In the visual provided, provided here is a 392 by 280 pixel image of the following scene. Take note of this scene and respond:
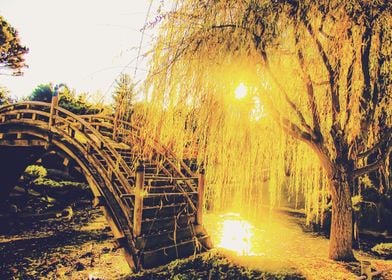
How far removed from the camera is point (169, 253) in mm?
8000

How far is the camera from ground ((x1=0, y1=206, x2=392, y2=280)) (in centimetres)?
616

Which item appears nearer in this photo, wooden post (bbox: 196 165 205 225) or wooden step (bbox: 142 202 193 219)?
wooden step (bbox: 142 202 193 219)

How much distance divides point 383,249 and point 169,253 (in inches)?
291

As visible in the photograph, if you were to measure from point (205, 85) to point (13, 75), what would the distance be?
66.8 feet

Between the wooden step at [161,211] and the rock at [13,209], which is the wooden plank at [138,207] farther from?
the rock at [13,209]

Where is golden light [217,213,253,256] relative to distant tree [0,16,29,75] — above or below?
below

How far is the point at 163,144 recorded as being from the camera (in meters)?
4.89

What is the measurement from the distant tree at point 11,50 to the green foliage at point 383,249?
72.3 ft

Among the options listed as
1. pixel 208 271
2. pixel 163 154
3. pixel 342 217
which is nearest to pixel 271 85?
pixel 163 154

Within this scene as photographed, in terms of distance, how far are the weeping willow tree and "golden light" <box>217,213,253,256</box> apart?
462 centimetres

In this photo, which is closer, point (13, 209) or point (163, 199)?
point (163, 199)

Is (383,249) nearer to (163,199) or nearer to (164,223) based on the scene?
(164,223)

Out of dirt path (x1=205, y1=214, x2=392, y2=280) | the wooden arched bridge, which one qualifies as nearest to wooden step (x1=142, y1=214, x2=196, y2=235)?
the wooden arched bridge

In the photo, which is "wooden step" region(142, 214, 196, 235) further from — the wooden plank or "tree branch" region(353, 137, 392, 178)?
"tree branch" region(353, 137, 392, 178)
